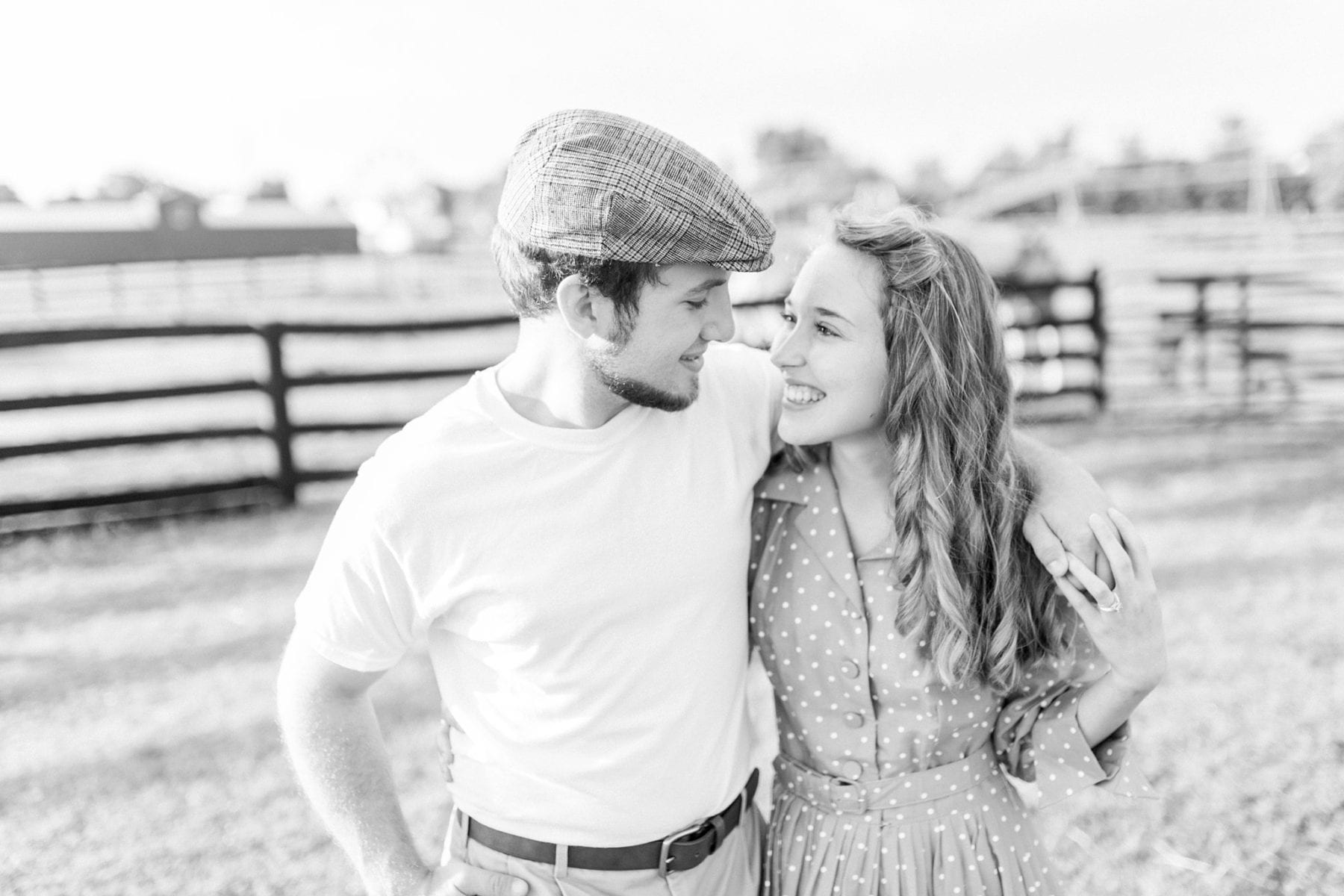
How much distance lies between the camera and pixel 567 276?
1610mm

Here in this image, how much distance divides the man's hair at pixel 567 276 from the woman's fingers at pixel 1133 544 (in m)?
0.83

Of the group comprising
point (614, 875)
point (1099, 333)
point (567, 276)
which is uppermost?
point (567, 276)

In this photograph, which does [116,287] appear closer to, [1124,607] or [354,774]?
[354,774]

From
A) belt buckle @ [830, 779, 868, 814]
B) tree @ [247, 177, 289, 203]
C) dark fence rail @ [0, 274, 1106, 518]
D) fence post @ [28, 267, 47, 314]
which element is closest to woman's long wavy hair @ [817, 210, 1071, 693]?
belt buckle @ [830, 779, 868, 814]

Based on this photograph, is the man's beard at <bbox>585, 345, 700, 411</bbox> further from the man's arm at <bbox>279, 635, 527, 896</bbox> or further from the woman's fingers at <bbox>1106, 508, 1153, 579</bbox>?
the woman's fingers at <bbox>1106, 508, 1153, 579</bbox>

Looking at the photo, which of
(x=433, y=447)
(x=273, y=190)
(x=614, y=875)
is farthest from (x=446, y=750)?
(x=273, y=190)

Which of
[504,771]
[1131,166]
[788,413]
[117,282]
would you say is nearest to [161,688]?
[504,771]

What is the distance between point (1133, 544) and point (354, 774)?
1298mm

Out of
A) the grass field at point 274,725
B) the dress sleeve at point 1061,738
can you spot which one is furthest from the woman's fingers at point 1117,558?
the grass field at point 274,725

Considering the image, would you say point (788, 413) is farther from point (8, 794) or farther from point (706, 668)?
point (8, 794)

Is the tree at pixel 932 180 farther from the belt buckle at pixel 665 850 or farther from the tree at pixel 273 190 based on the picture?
the belt buckle at pixel 665 850

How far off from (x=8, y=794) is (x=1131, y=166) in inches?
1882

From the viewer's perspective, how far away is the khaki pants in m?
1.66

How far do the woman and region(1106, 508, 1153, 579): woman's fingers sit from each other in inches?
5.0
